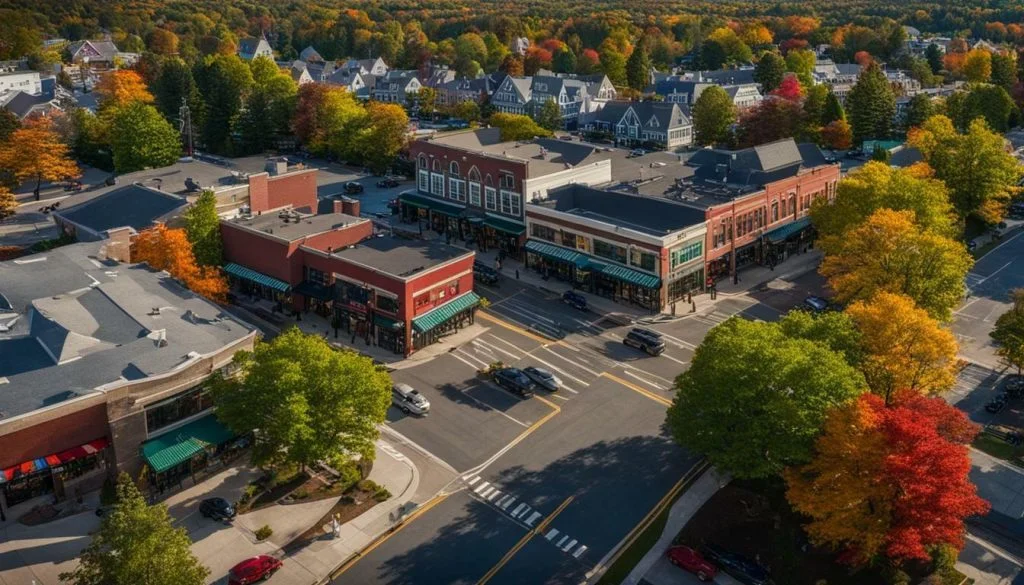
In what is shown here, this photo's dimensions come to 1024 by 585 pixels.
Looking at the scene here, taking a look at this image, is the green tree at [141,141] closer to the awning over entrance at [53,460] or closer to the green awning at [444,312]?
the green awning at [444,312]

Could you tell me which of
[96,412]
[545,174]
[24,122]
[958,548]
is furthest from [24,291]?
[24,122]

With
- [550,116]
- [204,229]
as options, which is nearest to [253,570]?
A: [204,229]

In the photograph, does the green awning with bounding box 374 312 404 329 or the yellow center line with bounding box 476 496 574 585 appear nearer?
the yellow center line with bounding box 476 496 574 585

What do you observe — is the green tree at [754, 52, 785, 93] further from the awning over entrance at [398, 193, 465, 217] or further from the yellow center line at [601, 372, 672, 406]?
the yellow center line at [601, 372, 672, 406]

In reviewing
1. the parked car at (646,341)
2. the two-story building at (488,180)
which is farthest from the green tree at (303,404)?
the two-story building at (488,180)

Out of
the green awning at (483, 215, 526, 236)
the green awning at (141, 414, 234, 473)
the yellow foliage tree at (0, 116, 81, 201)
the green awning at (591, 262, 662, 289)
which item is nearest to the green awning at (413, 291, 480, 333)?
the green awning at (591, 262, 662, 289)

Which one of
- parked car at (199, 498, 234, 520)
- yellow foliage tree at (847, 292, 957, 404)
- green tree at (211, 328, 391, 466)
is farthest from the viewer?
yellow foliage tree at (847, 292, 957, 404)

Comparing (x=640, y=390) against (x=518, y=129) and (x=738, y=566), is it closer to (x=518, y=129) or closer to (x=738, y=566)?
(x=738, y=566)
